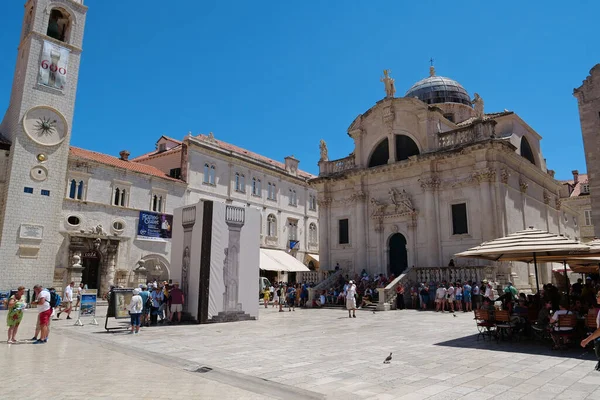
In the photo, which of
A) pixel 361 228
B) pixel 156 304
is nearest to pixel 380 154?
pixel 361 228

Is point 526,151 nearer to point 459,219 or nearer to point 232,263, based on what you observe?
point 459,219

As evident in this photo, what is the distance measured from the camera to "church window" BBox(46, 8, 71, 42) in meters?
30.9

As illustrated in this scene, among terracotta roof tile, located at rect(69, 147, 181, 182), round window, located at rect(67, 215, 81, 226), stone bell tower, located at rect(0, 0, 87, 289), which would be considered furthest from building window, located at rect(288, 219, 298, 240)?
stone bell tower, located at rect(0, 0, 87, 289)

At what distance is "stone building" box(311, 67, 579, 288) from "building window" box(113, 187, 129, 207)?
1504 centimetres

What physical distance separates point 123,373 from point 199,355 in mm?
2141

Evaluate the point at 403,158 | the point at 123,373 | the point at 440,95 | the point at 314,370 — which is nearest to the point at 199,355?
the point at 123,373

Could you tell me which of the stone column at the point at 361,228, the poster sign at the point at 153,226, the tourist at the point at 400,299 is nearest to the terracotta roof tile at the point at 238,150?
the poster sign at the point at 153,226

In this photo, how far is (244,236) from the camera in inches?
680

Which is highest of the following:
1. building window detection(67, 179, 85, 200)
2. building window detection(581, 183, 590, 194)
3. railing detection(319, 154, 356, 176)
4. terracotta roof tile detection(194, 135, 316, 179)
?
terracotta roof tile detection(194, 135, 316, 179)

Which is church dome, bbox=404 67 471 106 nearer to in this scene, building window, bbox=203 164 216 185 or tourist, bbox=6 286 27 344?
building window, bbox=203 164 216 185

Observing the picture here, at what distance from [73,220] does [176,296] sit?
17.9 metres

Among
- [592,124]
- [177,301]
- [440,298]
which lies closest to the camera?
[177,301]

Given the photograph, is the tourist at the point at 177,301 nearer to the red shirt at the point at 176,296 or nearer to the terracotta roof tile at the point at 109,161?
the red shirt at the point at 176,296

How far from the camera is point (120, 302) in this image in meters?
15.1
